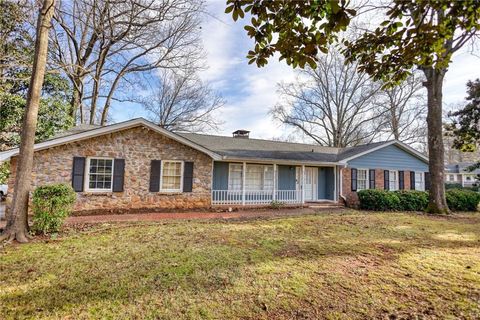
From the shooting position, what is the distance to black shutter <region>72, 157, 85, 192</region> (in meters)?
9.42

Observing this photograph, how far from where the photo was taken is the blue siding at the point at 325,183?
15.3m

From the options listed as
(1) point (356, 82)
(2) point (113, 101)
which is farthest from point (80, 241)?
(1) point (356, 82)

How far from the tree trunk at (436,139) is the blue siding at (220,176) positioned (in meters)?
9.88

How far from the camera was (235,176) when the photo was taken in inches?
521

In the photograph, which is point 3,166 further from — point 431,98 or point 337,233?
point 431,98

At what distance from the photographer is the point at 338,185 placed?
14.8 metres

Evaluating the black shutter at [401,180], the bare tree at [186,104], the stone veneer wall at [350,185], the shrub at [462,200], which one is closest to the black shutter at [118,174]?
the stone veneer wall at [350,185]

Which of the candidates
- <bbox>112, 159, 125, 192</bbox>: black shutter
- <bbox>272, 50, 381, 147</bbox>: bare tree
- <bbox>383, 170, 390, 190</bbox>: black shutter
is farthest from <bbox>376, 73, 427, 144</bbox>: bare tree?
<bbox>112, 159, 125, 192</bbox>: black shutter

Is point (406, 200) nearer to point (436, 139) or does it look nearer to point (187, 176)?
point (436, 139)

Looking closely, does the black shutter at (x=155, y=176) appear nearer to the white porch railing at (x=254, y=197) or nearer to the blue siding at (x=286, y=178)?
the white porch railing at (x=254, y=197)

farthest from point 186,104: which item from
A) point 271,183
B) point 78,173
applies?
point 78,173

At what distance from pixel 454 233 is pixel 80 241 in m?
10.4

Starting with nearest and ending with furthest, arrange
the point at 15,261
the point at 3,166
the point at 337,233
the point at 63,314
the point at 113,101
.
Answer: the point at 63,314, the point at 15,261, the point at 337,233, the point at 3,166, the point at 113,101

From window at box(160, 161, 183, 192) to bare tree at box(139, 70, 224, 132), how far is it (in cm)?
1328
